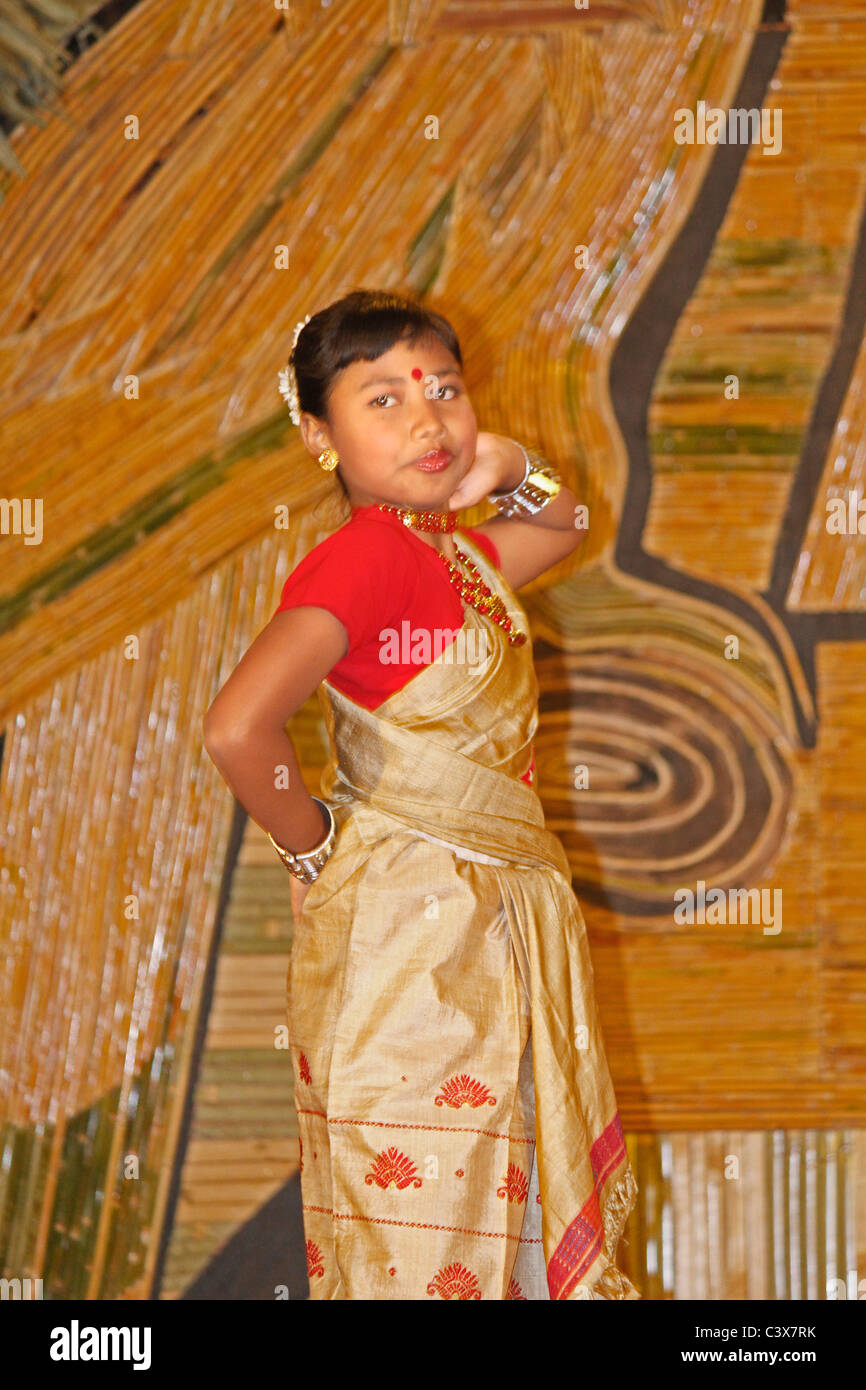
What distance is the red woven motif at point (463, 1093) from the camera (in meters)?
1.66

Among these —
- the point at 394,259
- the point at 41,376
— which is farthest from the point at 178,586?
the point at 394,259

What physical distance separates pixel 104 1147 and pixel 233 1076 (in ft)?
0.89

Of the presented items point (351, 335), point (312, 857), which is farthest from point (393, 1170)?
point (351, 335)

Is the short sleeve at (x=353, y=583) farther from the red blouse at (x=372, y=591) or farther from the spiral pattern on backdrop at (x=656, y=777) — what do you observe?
the spiral pattern on backdrop at (x=656, y=777)

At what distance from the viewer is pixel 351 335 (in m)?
1.77

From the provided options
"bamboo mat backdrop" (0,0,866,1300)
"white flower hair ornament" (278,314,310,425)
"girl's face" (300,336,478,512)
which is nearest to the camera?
"girl's face" (300,336,478,512)

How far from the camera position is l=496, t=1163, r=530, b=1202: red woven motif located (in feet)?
5.49

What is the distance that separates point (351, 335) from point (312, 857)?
0.66 metres

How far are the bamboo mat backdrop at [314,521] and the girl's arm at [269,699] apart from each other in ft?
3.29

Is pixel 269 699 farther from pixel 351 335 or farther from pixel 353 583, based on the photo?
pixel 351 335

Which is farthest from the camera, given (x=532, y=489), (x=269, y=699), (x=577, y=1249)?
(x=532, y=489)

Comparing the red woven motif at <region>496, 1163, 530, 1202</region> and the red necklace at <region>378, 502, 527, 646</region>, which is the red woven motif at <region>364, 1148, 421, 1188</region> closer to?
the red woven motif at <region>496, 1163, 530, 1202</region>

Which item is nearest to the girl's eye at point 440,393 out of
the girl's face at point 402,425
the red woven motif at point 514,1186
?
the girl's face at point 402,425

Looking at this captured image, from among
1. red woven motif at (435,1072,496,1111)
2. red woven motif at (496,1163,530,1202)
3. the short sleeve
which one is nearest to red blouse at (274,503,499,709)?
the short sleeve
